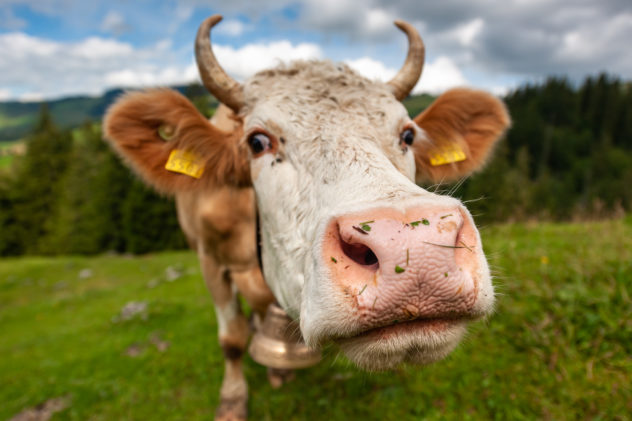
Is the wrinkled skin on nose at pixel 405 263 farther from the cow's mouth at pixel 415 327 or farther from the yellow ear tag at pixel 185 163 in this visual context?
the yellow ear tag at pixel 185 163

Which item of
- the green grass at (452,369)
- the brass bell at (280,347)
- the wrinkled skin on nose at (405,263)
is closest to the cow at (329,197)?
the wrinkled skin on nose at (405,263)

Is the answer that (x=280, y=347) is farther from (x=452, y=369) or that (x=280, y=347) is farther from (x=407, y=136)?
(x=407, y=136)

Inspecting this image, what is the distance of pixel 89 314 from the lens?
29.5ft

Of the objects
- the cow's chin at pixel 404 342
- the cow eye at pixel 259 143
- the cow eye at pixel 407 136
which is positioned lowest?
the cow's chin at pixel 404 342

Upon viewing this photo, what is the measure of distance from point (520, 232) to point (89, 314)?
10354 mm

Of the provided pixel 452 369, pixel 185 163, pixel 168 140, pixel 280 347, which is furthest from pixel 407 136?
pixel 452 369

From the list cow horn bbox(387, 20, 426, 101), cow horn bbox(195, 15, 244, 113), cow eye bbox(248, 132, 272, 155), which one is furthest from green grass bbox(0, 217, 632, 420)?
cow horn bbox(195, 15, 244, 113)

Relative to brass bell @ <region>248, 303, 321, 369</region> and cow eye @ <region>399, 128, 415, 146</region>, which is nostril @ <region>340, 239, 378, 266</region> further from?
brass bell @ <region>248, 303, 321, 369</region>

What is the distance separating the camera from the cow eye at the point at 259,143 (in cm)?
218

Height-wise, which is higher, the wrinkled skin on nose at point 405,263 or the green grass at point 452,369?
the wrinkled skin on nose at point 405,263

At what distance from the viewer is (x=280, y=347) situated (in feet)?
9.95

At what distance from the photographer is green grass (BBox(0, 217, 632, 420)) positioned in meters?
2.88

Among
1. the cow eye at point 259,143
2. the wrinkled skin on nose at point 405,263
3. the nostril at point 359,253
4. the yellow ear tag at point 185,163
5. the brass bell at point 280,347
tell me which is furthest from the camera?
the brass bell at point 280,347

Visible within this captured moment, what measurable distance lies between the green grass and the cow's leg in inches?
8.5
